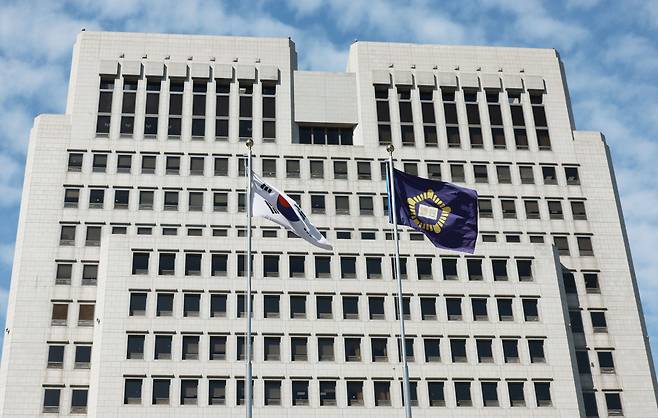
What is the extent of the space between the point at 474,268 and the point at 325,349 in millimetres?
13755

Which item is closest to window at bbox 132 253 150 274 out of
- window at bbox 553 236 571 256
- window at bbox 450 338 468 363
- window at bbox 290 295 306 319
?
window at bbox 290 295 306 319

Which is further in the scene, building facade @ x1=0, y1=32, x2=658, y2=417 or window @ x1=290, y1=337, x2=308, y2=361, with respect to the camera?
window @ x1=290, y1=337, x2=308, y2=361

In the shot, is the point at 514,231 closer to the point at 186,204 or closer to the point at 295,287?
the point at 295,287

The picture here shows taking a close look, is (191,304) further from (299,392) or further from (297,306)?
(299,392)

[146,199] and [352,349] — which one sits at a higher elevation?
→ [146,199]

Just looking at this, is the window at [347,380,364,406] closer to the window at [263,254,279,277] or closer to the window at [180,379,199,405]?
the window at [263,254,279,277]

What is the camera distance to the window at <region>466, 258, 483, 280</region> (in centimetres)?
6631

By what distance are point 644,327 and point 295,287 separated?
29.6 metres

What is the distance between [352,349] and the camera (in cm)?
6206

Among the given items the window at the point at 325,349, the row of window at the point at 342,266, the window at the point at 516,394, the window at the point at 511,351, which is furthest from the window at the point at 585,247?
the window at the point at 325,349

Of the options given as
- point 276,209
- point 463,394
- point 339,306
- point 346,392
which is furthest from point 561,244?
point 276,209

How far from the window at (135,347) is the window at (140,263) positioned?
5.24 metres

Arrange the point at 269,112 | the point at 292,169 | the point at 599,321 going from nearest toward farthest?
the point at 599,321 → the point at 292,169 → the point at 269,112

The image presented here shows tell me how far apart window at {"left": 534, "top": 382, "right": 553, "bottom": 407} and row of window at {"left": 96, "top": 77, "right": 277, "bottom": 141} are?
101 feet
